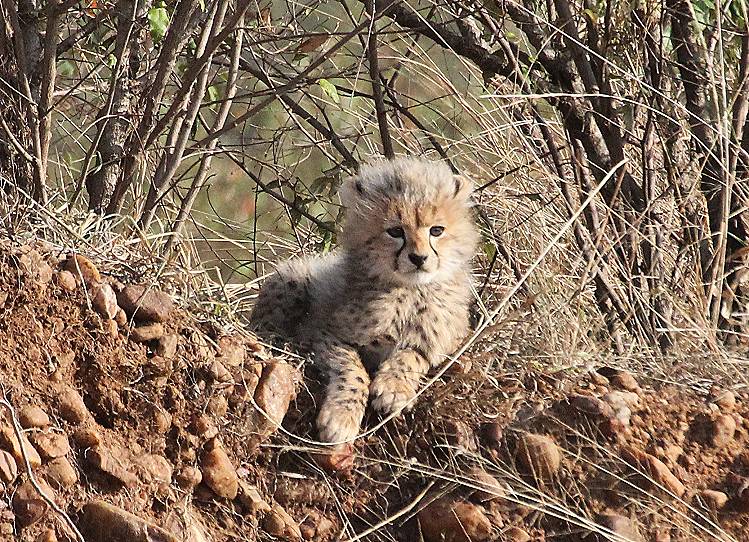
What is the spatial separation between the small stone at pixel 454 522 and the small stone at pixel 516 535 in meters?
0.05

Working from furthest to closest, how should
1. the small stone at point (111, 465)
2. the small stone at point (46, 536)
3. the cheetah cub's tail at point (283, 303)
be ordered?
the cheetah cub's tail at point (283, 303), the small stone at point (111, 465), the small stone at point (46, 536)

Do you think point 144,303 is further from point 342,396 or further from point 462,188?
point 462,188

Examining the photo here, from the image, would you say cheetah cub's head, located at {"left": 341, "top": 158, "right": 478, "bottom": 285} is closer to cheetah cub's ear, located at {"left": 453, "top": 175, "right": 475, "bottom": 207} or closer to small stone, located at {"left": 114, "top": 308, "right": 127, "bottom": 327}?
cheetah cub's ear, located at {"left": 453, "top": 175, "right": 475, "bottom": 207}

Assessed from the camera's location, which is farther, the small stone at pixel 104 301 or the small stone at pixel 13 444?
the small stone at pixel 104 301

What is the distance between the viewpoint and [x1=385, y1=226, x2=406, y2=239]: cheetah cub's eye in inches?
152

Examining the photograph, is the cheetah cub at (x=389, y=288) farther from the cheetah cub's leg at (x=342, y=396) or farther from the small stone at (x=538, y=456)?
the small stone at (x=538, y=456)

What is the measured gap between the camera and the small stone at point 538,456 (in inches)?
132

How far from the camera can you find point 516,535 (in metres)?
3.22

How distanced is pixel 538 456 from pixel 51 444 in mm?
1356

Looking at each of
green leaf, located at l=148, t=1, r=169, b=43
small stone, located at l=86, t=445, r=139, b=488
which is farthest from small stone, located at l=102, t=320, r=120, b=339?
green leaf, located at l=148, t=1, r=169, b=43

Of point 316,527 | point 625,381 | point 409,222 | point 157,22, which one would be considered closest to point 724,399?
point 625,381

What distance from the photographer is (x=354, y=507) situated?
129 inches

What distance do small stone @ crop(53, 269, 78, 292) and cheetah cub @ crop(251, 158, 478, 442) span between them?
0.82 metres

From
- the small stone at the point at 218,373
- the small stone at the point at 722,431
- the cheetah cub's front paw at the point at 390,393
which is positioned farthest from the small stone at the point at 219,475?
the small stone at the point at 722,431
